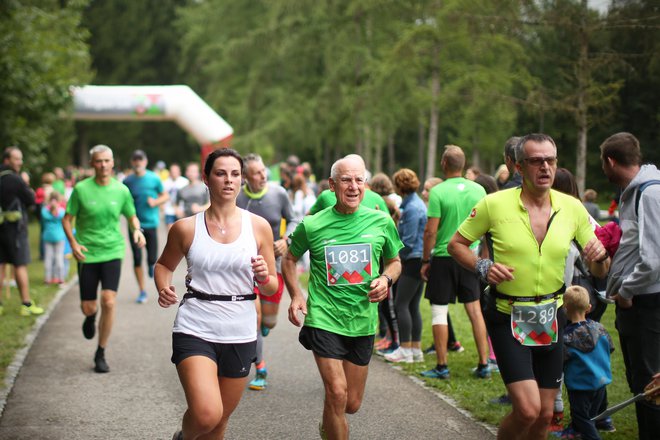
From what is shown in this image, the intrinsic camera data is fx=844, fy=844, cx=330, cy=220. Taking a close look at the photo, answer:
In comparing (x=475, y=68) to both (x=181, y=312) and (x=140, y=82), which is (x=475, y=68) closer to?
(x=181, y=312)

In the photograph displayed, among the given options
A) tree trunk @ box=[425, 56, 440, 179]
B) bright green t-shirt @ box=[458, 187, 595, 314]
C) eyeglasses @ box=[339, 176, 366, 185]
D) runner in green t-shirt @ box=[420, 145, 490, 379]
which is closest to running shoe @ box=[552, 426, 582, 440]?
bright green t-shirt @ box=[458, 187, 595, 314]

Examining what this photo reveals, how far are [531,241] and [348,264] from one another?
1.25 metres

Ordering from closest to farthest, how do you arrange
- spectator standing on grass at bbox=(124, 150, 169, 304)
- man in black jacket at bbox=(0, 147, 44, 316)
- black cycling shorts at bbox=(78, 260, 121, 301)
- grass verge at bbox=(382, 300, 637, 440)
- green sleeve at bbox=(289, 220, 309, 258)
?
1. green sleeve at bbox=(289, 220, 309, 258)
2. grass verge at bbox=(382, 300, 637, 440)
3. black cycling shorts at bbox=(78, 260, 121, 301)
4. man in black jacket at bbox=(0, 147, 44, 316)
5. spectator standing on grass at bbox=(124, 150, 169, 304)

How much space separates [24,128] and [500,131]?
57.6 feet

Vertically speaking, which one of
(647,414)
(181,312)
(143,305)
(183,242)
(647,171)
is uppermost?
(647,171)

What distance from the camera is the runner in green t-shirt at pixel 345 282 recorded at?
18.1ft

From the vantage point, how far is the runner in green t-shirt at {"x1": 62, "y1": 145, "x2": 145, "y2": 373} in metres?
8.73

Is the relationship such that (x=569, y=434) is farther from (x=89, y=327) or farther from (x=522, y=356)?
(x=89, y=327)

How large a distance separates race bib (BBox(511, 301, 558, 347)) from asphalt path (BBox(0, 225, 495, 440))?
165cm

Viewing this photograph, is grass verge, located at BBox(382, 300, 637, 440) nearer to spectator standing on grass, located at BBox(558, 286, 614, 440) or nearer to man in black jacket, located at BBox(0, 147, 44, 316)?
spectator standing on grass, located at BBox(558, 286, 614, 440)

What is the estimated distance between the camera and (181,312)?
5.00m

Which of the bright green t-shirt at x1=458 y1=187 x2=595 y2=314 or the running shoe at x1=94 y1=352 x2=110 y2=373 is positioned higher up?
the bright green t-shirt at x1=458 y1=187 x2=595 y2=314

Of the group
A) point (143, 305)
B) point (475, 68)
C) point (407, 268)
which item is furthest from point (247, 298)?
point (475, 68)

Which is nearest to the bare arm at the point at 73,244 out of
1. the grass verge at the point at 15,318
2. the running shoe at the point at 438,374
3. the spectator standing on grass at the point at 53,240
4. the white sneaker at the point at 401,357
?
the grass verge at the point at 15,318
